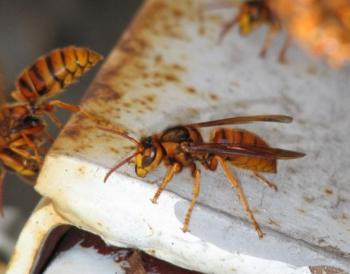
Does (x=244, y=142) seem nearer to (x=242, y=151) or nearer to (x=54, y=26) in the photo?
(x=242, y=151)

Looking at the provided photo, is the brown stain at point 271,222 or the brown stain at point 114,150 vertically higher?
the brown stain at point 114,150

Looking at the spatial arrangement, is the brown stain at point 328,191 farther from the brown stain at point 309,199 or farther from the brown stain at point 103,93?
the brown stain at point 103,93

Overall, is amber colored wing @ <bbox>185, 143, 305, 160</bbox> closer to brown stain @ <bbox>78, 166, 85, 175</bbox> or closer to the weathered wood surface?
the weathered wood surface

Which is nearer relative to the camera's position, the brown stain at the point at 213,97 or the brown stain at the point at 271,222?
the brown stain at the point at 271,222

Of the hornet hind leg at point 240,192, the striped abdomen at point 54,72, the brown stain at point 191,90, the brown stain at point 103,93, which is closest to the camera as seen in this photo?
the hornet hind leg at point 240,192

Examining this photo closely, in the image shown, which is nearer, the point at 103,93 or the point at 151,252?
the point at 151,252

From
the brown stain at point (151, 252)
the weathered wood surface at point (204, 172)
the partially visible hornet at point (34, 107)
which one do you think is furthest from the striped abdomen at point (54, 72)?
the brown stain at point (151, 252)

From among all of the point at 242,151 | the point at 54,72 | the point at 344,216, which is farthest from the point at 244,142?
the point at 54,72
